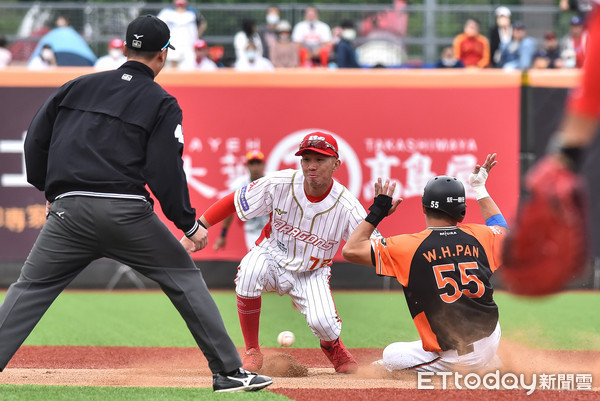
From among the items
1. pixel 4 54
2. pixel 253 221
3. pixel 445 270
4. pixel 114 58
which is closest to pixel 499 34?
pixel 253 221

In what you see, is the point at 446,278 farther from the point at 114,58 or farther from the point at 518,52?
the point at 518,52

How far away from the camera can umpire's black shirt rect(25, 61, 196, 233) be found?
190 inches

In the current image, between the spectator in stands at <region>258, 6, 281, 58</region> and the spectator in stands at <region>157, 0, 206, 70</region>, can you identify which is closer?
the spectator in stands at <region>157, 0, 206, 70</region>

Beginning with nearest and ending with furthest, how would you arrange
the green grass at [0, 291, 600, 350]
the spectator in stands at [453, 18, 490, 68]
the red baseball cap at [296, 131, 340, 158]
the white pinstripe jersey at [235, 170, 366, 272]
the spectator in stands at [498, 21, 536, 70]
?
the red baseball cap at [296, 131, 340, 158]
the white pinstripe jersey at [235, 170, 366, 272]
the green grass at [0, 291, 600, 350]
the spectator in stands at [498, 21, 536, 70]
the spectator in stands at [453, 18, 490, 68]

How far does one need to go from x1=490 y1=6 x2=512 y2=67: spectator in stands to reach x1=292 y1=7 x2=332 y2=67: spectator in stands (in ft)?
9.24

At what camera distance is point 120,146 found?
4859mm

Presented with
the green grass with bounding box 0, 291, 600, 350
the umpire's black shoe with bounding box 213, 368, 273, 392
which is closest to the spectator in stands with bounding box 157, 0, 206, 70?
the green grass with bounding box 0, 291, 600, 350

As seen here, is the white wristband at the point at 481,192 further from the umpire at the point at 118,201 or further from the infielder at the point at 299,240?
the umpire at the point at 118,201

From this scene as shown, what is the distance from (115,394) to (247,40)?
10.1 meters

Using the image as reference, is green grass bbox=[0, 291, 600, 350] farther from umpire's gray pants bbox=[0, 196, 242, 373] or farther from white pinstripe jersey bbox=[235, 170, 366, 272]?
umpire's gray pants bbox=[0, 196, 242, 373]

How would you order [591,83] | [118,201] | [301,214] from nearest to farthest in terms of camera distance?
[591,83], [118,201], [301,214]

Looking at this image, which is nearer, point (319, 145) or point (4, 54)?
point (319, 145)

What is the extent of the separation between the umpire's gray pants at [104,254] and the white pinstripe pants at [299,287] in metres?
1.39

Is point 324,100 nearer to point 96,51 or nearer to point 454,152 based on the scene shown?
point 454,152
